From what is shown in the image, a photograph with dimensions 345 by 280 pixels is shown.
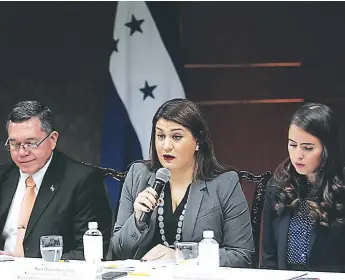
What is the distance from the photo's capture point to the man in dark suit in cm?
383

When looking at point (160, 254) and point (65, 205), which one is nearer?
point (160, 254)

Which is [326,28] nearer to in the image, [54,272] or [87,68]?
[87,68]

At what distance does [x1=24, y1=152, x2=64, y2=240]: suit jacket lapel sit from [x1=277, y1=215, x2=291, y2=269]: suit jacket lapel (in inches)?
45.8

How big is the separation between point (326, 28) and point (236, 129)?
0.91 m

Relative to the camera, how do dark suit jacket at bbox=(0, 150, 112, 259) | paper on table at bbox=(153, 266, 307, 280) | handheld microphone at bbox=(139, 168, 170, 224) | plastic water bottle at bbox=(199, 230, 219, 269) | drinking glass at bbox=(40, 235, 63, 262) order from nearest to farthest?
paper on table at bbox=(153, 266, 307, 280)
plastic water bottle at bbox=(199, 230, 219, 269)
drinking glass at bbox=(40, 235, 63, 262)
handheld microphone at bbox=(139, 168, 170, 224)
dark suit jacket at bbox=(0, 150, 112, 259)

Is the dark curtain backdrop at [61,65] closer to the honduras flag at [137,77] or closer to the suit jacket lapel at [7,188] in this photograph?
the honduras flag at [137,77]

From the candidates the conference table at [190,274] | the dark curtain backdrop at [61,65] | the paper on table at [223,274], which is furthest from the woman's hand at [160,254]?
the dark curtain backdrop at [61,65]

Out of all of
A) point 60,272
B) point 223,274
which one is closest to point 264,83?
point 223,274

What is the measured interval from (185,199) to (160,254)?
35cm

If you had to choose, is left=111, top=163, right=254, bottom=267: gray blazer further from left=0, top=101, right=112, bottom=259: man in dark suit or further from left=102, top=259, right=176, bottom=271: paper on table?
left=0, top=101, right=112, bottom=259: man in dark suit

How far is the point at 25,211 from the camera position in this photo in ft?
12.8

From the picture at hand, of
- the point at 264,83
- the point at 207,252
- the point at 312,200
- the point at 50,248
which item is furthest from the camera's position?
the point at 264,83

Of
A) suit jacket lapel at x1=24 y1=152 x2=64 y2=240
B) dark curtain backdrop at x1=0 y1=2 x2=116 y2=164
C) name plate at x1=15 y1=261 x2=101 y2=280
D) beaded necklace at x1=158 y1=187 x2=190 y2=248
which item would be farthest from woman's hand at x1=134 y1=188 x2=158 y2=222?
dark curtain backdrop at x1=0 y1=2 x2=116 y2=164

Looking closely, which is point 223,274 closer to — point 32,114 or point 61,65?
point 32,114
